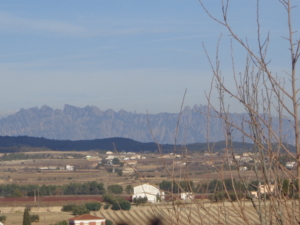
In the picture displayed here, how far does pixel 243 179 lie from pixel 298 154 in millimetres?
1172

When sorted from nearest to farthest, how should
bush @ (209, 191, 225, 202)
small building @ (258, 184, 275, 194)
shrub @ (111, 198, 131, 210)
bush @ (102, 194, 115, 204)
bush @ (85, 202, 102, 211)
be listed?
1. small building @ (258, 184, 275, 194)
2. shrub @ (111, 198, 131, 210)
3. bush @ (209, 191, 225, 202)
4. bush @ (102, 194, 115, 204)
5. bush @ (85, 202, 102, 211)

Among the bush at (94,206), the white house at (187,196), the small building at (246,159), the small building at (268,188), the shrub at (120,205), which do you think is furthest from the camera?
the bush at (94,206)

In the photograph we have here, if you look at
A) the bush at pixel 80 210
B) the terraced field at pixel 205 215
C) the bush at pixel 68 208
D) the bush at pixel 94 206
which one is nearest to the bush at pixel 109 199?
the bush at pixel 94 206

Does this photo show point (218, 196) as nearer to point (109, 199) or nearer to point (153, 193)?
point (153, 193)

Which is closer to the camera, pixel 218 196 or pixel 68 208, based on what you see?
pixel 218 196

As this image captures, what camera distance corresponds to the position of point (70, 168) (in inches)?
3661

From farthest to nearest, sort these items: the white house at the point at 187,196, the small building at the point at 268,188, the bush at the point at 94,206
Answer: the bush at the point at 94,206, the white house at the point at 187,196, the small building at the point at 268,188

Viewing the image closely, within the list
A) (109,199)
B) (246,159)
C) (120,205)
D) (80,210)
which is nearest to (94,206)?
(80,210)

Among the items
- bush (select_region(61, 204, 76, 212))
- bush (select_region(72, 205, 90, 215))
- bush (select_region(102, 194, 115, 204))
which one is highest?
bush (select_region(102, 194, 115, 204))

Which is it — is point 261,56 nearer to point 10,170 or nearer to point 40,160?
point 10,170

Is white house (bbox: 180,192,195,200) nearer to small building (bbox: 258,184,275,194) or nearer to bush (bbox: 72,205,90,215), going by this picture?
small building (bbox: 258,184,275,194)

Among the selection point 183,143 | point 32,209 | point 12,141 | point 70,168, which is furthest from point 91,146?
point 183,143

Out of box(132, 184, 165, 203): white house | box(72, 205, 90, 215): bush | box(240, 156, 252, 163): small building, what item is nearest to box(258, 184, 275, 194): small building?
box(240, 156, 252, 163): small building

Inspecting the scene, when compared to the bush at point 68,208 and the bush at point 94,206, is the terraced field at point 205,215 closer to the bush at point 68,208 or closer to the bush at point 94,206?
the bush at point 94,206
